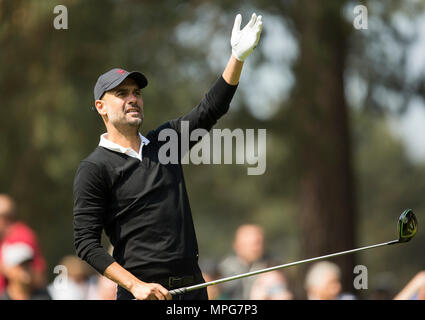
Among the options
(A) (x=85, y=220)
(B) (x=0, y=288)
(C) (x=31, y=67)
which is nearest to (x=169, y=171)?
(A) (x=85, y=220)

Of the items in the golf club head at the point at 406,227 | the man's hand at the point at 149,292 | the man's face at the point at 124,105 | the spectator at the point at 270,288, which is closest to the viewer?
the man's hand at the point at 149,292

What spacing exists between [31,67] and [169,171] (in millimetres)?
7138

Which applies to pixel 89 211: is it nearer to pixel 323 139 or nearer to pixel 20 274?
pixel 20 274

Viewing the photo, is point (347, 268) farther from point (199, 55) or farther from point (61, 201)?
point (61, 201)

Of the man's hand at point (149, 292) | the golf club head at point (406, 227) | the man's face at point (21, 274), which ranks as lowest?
the man's face at point (21, 274)

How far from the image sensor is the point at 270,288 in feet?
23.7

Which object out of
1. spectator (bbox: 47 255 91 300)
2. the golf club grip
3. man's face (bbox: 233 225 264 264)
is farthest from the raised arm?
spectator (bbox: 47 255 91 300)

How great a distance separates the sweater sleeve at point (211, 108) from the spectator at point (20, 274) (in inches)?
104

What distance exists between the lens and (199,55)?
11.4 metres

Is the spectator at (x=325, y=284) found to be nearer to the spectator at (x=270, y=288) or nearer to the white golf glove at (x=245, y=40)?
the spectator at (x=270, y=288)

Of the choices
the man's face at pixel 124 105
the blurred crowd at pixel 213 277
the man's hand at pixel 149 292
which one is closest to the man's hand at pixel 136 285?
the man's hand at pixel 149 292

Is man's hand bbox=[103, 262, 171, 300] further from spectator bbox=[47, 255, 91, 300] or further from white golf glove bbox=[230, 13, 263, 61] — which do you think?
spectator bbox=[47, 255, 91, 300]

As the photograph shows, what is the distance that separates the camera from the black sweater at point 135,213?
13.6ft

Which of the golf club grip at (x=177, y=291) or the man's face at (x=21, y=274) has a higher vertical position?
the golf club grip at (x=177, y=291)
